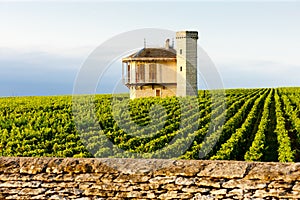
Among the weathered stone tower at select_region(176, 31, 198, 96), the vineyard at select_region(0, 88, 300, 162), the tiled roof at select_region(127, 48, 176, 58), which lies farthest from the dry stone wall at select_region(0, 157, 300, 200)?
the tiled roof at select_region(127, 48, 176, 58)

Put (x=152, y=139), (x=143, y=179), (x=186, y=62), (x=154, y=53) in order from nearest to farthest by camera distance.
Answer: (x=143, y=179)
(x=152, y=139)
(x=186, y=62)
(x=154, y=53)

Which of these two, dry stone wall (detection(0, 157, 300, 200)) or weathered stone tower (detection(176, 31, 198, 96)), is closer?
dry stone wall (detection(0, 157, 300, 200))

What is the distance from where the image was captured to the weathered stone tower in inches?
1427

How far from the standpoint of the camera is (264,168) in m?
6.11

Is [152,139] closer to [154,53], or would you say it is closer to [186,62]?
[186,62]

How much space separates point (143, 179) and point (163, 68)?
31266 millimetres

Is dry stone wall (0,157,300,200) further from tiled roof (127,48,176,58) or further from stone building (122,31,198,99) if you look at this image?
tiled roof (127,48,176,58)

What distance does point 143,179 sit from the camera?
654 centimetres

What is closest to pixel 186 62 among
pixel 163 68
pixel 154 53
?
pixel 163 68

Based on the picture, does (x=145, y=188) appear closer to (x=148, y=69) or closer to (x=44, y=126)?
(x=44, y=126)

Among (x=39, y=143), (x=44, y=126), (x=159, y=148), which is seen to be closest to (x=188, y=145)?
(x=159, y=148)

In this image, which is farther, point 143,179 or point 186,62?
point 186,62

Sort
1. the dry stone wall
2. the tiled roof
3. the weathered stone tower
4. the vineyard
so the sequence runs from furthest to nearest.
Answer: the tiled roof, the weathered stone tower, the vineyard, the dry stone wall

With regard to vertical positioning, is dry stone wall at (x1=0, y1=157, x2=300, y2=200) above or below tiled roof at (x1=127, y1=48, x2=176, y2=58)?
below
